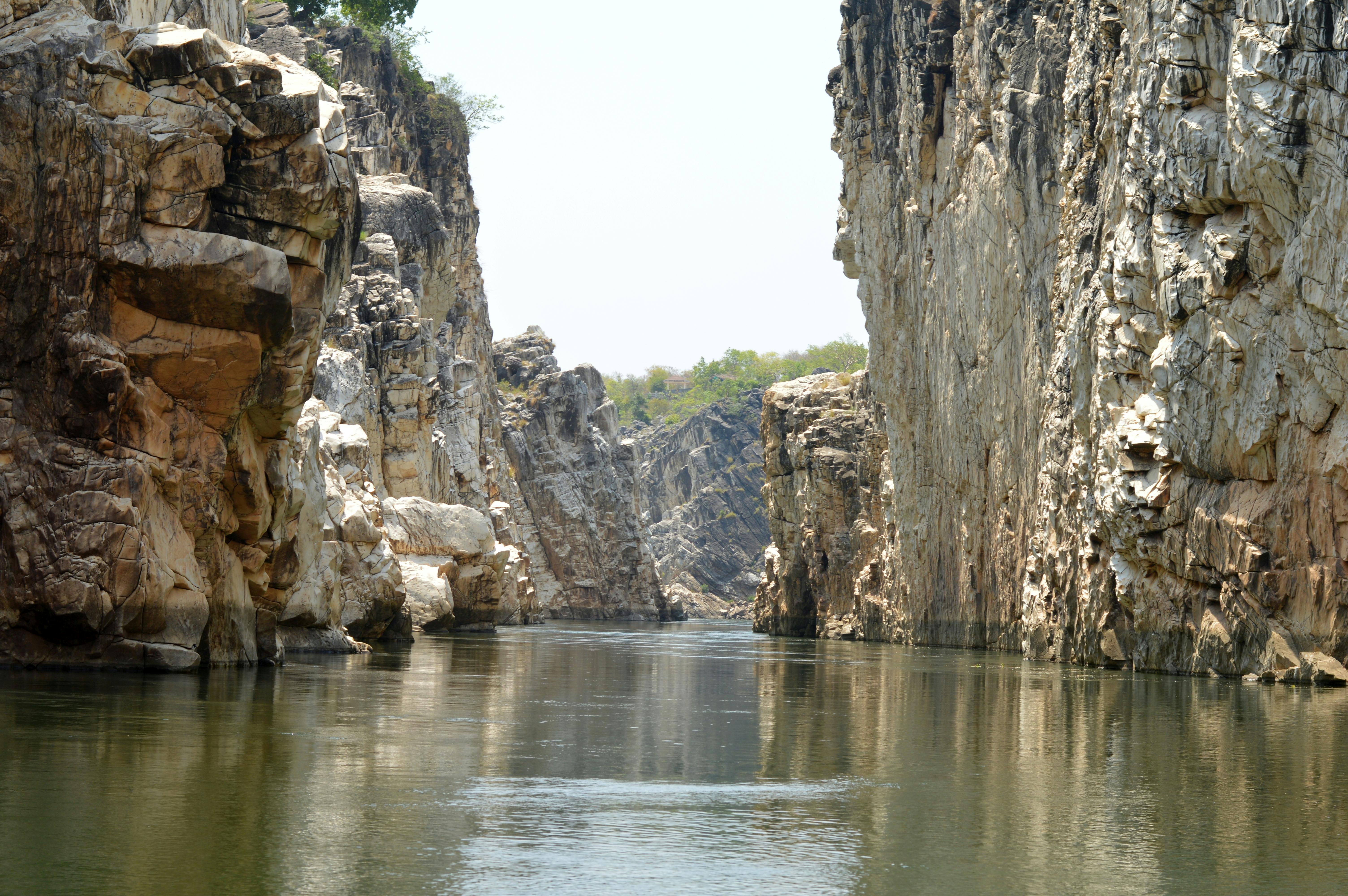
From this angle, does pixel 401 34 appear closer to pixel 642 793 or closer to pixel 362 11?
pixel 362 11

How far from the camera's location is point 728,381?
172750 millimetres

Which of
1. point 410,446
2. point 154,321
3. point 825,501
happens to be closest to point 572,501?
point 825,501

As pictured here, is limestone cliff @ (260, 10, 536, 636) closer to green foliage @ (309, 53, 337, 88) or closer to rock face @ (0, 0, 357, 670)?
green foliage @ (309, 53, 337, 88)

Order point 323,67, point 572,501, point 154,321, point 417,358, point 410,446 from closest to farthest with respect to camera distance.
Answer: point 154,321, point 410,446, point 417,358, point 323,67, point 572,501

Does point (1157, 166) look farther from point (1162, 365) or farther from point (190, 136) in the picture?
point (190, 136)

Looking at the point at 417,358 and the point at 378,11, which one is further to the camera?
the point at 378,11

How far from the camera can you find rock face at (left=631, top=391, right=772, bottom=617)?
14462cm

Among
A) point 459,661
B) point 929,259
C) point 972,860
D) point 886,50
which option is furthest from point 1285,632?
point 886,50

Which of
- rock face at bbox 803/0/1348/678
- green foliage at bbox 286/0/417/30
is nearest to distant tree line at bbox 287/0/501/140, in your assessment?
green foliage at bbox 286/0/417/30

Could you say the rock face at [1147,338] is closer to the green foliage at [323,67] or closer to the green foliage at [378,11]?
the green foliage at [323,67]

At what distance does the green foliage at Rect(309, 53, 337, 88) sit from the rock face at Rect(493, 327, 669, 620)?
129ft

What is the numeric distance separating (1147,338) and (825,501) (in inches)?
1793

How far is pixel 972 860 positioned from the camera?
894 centimetres

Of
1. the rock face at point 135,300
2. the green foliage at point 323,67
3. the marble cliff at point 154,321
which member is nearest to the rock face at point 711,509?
the green foliage at point 323,67
